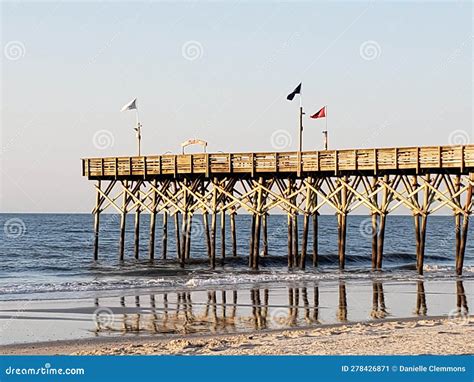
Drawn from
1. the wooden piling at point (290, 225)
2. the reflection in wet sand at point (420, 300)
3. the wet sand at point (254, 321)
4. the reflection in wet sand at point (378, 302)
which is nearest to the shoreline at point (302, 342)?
the wet sand at point (254, 321)

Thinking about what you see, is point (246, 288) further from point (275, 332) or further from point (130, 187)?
point (130, 187)

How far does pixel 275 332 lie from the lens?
17.8 meters

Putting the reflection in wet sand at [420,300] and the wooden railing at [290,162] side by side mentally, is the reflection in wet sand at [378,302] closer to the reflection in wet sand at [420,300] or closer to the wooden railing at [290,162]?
the reflection in wet sand at [420,300]

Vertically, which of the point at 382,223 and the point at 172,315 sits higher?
the point at 382,223

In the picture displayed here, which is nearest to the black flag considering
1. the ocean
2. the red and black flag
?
the red and black flag

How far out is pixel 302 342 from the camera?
15.8 metres

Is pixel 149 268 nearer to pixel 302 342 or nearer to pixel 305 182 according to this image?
pixel 305 182

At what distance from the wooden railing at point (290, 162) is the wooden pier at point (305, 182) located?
0.03 metres

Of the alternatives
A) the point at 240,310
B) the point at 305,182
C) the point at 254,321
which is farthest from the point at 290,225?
the point at 254,321

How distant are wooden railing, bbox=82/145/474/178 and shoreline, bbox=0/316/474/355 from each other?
11.0m

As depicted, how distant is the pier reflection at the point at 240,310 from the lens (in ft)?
63.3
